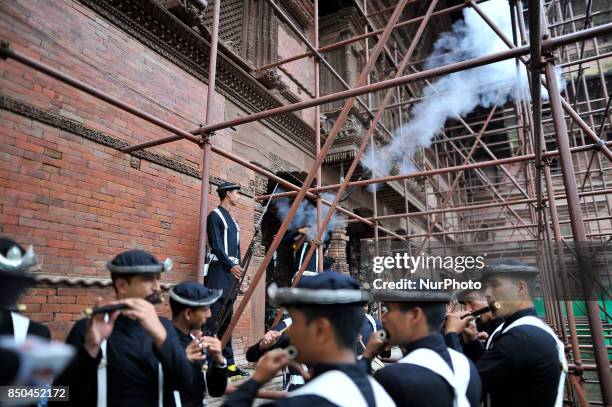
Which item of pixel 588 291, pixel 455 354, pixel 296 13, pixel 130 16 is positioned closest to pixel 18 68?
pixel 130 16

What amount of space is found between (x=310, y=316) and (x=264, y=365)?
0.26 m

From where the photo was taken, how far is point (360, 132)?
9516 millimetres

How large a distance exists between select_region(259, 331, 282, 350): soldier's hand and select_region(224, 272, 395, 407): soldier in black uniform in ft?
5.61

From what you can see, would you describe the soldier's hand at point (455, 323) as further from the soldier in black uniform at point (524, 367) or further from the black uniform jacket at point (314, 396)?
the black uniform jacket at point (314, 396)

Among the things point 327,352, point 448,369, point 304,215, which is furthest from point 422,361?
point 304,215

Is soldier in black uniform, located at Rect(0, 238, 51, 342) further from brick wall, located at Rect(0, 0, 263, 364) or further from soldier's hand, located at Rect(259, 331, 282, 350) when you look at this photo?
brick wall, located at Rect(0, 0, 263, 364)

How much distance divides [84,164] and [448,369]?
3.87m

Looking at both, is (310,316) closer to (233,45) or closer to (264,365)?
(264,365)

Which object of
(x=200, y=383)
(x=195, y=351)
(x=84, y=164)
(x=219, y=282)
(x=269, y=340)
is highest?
(x=84, y=164)

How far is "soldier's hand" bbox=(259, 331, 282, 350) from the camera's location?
3104 mm

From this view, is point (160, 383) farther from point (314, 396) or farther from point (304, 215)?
point (304, 215)

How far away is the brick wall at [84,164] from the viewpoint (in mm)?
3559

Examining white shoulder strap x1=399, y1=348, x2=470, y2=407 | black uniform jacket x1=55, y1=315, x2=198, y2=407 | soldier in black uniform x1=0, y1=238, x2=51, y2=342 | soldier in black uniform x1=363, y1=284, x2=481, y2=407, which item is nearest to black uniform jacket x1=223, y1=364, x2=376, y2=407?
soldier in black uniform x1=363, y1=284, x2=481, y2=407

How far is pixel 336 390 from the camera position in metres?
1.25
